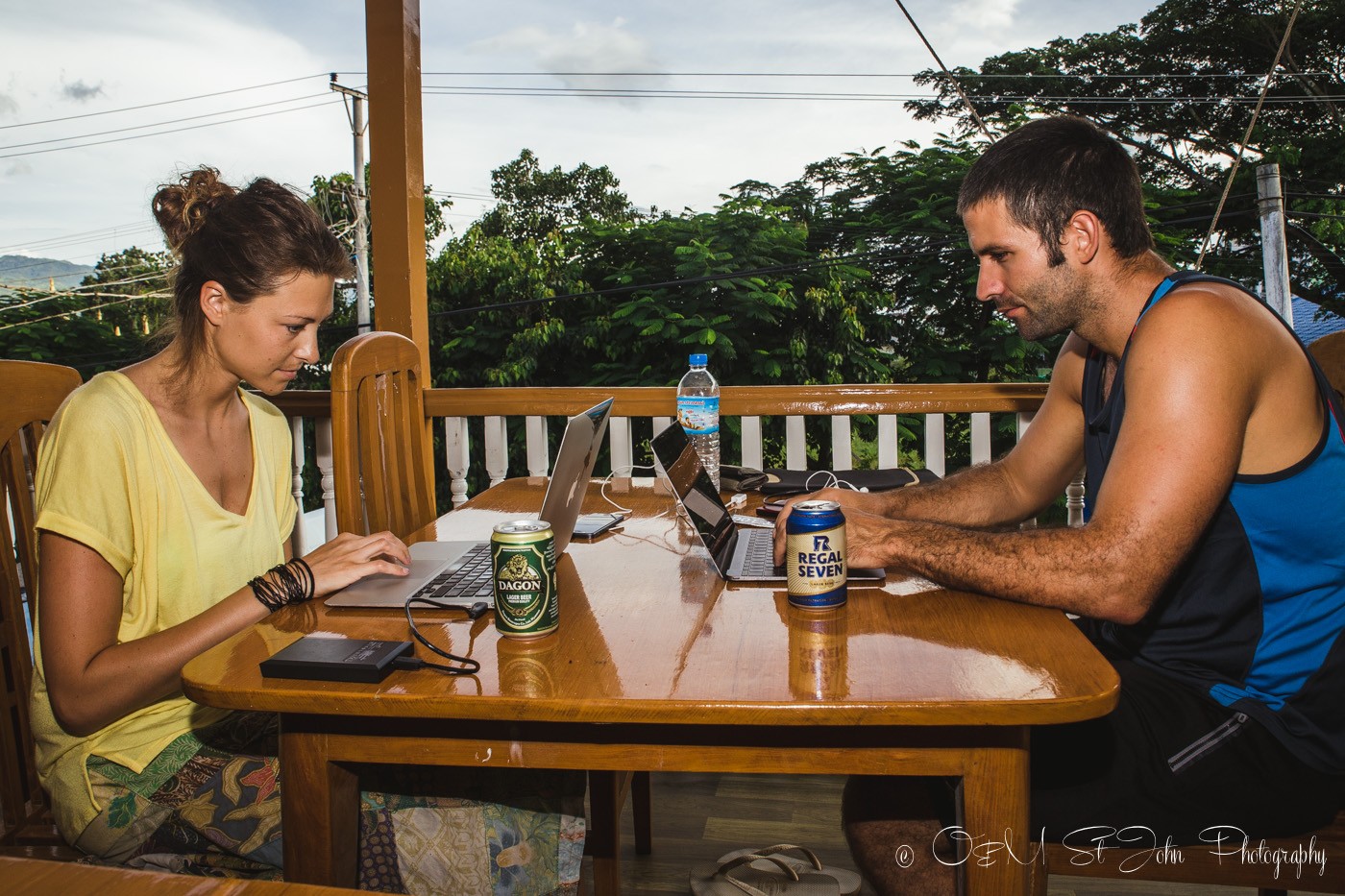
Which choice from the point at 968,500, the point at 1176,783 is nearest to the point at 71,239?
the point at 968,500

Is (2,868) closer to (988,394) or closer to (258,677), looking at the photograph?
(258,677)

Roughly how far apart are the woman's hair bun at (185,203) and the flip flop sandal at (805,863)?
1748mm

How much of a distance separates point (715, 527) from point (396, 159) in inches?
80.6

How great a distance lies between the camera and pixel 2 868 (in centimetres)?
69

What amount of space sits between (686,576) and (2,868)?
0.88 m

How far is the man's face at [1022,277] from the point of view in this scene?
1514mm

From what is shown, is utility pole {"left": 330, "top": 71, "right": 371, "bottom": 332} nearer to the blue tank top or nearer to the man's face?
the man's face

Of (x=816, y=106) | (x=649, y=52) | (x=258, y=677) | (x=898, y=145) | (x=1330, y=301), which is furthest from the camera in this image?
(x=649, y=52)

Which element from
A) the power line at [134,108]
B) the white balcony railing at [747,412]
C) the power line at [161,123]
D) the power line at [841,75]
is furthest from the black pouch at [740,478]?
the power line at [134,108]

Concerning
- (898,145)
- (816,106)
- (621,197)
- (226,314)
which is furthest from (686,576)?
(816,106)

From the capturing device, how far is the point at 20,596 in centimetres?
143

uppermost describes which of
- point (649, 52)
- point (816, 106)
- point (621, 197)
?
point (649, 52)

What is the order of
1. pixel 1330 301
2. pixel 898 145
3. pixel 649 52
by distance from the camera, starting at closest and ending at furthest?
1. pixel 898 145
2. pixel 1330 301
3. pixel 649 52

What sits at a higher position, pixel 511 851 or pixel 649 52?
pixel 649 52
